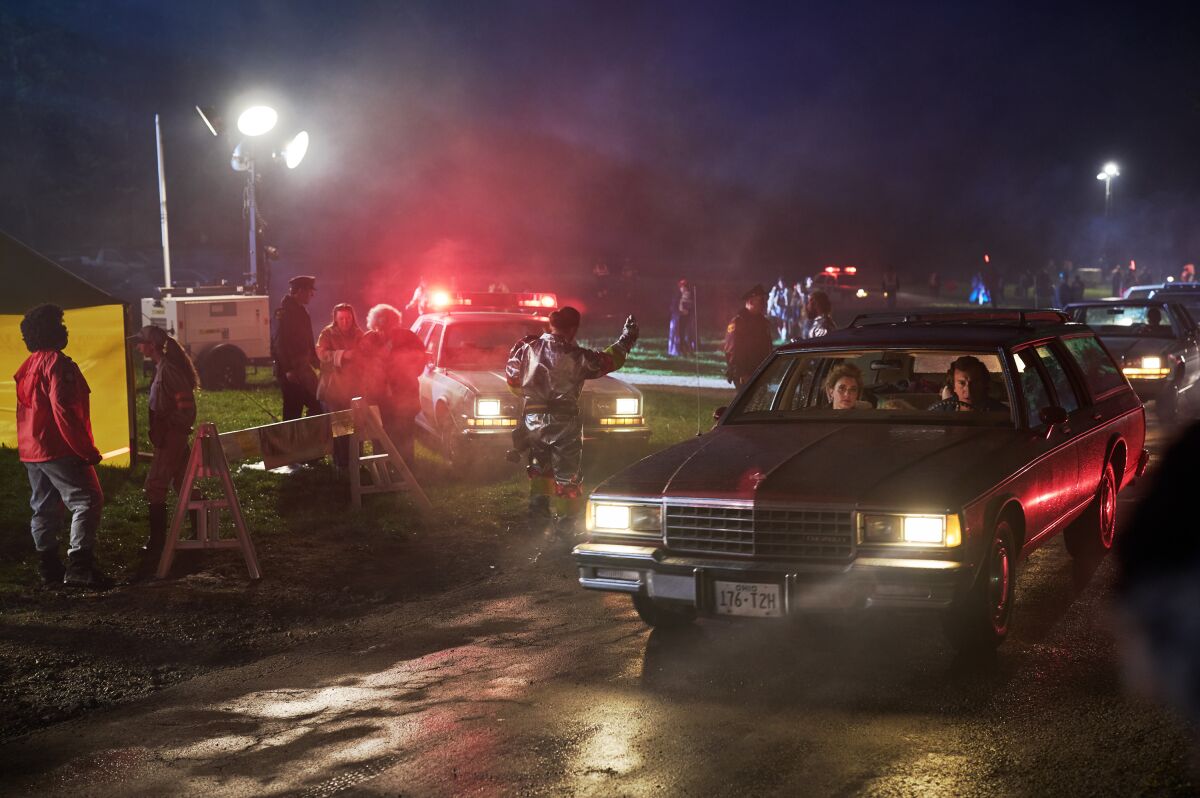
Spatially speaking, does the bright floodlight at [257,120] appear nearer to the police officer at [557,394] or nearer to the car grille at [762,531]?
the police officer at [557,394]

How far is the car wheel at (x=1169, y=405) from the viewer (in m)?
15.7

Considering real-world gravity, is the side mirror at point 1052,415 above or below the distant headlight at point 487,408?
below

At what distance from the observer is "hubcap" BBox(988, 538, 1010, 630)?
566cm

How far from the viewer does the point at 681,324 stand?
28047mm

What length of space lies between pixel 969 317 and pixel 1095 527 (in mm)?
1583

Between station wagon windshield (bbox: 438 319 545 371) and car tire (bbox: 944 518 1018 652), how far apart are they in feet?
25.6

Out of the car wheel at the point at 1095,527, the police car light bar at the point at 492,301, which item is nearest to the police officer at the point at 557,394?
the car wheel at the point at 1095,527

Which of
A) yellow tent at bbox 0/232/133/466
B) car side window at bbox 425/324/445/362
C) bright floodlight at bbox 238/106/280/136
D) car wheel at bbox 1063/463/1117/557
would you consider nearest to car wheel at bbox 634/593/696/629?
car wheel at bbox 1063/463/1117/557

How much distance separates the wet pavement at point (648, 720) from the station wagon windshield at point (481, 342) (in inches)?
256

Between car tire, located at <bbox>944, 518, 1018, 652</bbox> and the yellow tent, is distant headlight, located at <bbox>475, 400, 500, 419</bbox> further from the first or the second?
car tire, located at <bbox>944, 518, 1018, 652</bbox>

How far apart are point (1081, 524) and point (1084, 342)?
4.57ft

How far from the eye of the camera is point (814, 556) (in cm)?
546

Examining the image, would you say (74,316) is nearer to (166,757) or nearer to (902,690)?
(166,757)

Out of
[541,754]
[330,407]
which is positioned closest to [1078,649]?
[541,754]
